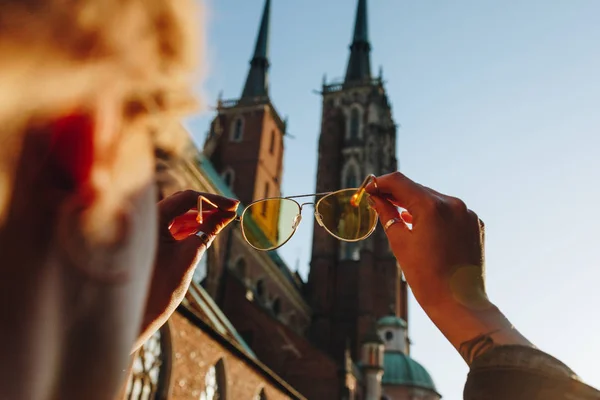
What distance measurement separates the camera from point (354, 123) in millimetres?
34656

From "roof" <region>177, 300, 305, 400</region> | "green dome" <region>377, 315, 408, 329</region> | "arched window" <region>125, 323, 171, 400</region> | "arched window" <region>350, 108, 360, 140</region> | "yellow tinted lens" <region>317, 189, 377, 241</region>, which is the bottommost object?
"yellow tinted lens" <region>317, 189, 377, 241</region>

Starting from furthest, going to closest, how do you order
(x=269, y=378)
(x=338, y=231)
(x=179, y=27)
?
(x=269, y=378), (x=338, y=231), (x=179, y=27)

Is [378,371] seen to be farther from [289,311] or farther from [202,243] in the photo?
[202,243]

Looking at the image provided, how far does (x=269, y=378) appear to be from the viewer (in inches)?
530

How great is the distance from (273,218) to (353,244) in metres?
27.6

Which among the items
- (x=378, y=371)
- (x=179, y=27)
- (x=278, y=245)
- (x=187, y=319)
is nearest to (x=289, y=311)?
(x=378, y=371)

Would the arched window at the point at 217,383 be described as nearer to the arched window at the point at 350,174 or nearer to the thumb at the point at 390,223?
the thumb at the point at 390,223

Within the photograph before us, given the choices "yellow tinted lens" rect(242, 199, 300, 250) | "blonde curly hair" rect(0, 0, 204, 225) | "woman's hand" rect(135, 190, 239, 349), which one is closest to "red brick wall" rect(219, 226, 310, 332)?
"yellow tinted lens" rect(242, 199, 300, 250)

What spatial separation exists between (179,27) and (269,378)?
13433 mm

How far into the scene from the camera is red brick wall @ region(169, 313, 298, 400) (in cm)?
994

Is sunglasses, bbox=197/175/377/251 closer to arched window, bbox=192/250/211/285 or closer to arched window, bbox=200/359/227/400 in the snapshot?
arched window, bbox=200/359/227/400

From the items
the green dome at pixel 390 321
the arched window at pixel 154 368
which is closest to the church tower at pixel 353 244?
the green dome at pixel 390 321

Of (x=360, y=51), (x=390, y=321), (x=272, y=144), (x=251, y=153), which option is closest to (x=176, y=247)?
(x=251, y=153)

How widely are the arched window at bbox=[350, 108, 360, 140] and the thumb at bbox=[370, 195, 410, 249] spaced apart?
1277 inches
